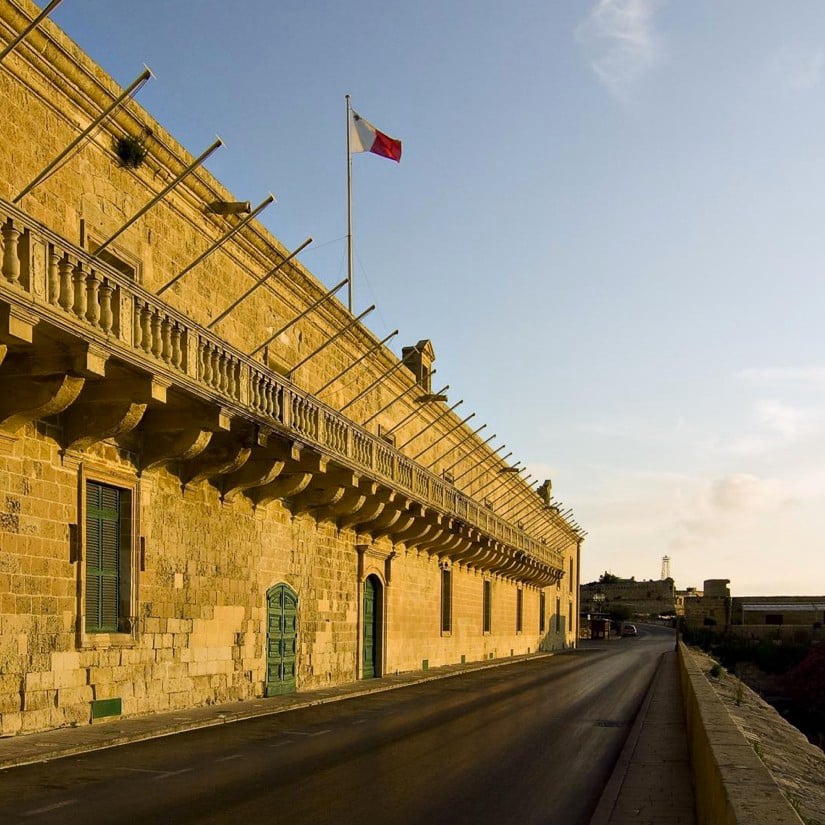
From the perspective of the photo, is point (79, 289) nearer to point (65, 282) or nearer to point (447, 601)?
point (65, 282)

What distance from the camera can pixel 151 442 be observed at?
45.6 ft

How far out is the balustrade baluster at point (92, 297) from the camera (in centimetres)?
1075

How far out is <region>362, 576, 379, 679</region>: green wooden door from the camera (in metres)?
23.8

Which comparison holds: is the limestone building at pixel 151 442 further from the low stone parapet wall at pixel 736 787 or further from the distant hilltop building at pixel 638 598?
the distant hilltop building at pixel 638 598

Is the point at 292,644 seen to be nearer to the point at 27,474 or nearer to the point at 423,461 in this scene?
the point at 27,474

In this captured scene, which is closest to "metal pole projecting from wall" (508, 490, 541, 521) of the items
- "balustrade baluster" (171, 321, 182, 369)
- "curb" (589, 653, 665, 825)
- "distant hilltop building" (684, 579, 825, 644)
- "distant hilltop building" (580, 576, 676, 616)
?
"distant hilltop building" (684, 579, 825, 644)

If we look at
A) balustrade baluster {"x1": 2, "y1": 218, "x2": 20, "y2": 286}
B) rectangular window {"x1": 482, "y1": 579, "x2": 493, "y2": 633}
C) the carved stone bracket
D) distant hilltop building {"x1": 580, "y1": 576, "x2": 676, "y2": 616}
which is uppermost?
balustrade baluster {"x1": 2, "y1": 218, "x2": 20, "y2": 286}

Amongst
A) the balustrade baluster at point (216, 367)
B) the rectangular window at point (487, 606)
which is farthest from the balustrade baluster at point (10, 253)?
the rectangular window at point (487, 606)

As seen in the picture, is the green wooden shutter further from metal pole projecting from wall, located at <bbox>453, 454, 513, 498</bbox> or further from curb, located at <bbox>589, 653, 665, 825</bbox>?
metal pole projecting from wall, located at <bbox>453, 454, 513, 498</bbox>

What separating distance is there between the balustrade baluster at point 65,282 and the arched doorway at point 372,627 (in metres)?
14.5

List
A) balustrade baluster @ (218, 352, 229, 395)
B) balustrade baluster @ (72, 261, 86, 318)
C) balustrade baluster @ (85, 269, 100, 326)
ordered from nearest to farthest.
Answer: balustrade baluster @ (72, 261, 86, 318) < balustrade baluster @ (85, 269, 100, 326) < balustrade baluster @ (218, 352, 229, 395)

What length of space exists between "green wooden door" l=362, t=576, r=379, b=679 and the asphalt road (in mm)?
7656

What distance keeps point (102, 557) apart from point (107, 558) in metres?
0.14

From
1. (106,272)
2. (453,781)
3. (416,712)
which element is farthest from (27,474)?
(416,712)
